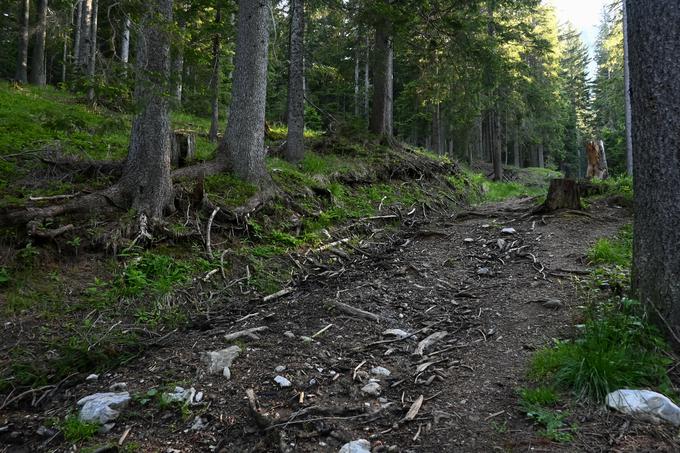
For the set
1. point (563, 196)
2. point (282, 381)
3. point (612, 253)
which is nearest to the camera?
point (282, 381)

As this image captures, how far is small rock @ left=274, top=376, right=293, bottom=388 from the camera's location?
3746 mm

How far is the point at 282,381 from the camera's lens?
379cm

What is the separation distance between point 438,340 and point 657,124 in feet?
9.26

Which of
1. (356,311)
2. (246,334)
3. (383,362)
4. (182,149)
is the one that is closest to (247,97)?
(182,149)

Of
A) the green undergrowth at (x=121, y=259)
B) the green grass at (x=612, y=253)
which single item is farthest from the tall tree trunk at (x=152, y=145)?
the green grass at (x=612, y=253)

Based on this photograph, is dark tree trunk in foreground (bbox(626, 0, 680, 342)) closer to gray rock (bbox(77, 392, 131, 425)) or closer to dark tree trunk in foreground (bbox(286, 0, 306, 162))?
gray rock (bbox(77, 392, 131, 425))

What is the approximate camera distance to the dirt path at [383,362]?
3.08 meters

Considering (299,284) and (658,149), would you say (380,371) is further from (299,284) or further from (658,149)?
(658,149)

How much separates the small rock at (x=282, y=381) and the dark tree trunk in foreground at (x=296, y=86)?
8.37 m

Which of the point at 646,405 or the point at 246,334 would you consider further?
the point at 246,334

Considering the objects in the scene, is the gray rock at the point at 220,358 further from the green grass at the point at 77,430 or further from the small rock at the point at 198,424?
the green grass at the point at 77,430

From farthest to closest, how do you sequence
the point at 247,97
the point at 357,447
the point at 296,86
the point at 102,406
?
1. the point at 296,86
2. the point at 247,97
3. the point at 102,406
4. the point at 357,447

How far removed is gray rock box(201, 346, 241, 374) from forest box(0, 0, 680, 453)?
0.8 inches

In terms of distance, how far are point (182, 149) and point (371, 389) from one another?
21.9 feet
